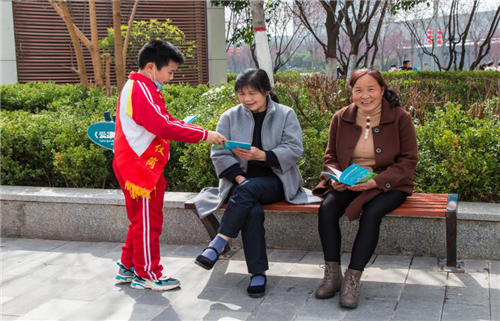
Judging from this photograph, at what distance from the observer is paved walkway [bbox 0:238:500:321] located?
11.8ft

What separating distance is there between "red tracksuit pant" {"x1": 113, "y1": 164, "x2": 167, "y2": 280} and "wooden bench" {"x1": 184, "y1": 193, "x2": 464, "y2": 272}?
40 cm

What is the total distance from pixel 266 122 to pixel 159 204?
103 centimetres

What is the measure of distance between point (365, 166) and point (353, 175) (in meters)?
0.39

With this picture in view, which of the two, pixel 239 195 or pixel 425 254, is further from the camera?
pixel 425 254

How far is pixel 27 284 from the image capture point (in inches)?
169

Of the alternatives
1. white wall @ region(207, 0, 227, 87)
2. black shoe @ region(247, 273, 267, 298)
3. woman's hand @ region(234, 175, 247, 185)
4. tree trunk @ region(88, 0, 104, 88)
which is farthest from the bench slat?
white wall @ region(207, 0, 227, 87)

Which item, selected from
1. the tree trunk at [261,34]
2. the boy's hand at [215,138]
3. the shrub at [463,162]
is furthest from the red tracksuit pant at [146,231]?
the tree trunk at [261,34]

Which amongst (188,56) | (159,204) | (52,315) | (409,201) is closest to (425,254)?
(409,201)

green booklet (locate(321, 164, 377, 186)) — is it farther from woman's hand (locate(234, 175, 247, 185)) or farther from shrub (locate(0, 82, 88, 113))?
shrub (locate(0, 82, 88, 113))

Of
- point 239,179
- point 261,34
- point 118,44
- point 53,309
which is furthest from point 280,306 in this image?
point 118,44

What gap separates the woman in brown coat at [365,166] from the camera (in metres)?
3.78

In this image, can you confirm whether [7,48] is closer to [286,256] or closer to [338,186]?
[286,256]

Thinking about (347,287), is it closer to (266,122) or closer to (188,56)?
(266,122)

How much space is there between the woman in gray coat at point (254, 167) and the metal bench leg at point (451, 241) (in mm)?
1046
